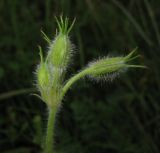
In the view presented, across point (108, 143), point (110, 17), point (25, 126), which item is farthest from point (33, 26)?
point (108, 143)

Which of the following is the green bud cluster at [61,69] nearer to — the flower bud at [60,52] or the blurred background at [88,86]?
the flower bud at [60,52]

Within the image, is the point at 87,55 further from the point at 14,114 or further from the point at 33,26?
the point at 14,114

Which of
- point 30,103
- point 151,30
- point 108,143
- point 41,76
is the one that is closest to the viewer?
point 41,76

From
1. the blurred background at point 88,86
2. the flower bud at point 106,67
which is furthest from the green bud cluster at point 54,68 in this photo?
the blurred background at point 88,86

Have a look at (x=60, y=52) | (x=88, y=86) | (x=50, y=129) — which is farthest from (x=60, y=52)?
(x=88, y=86)

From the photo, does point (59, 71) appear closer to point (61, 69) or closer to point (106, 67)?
point (61, 69)

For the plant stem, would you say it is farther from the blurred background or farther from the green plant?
the blurred background
